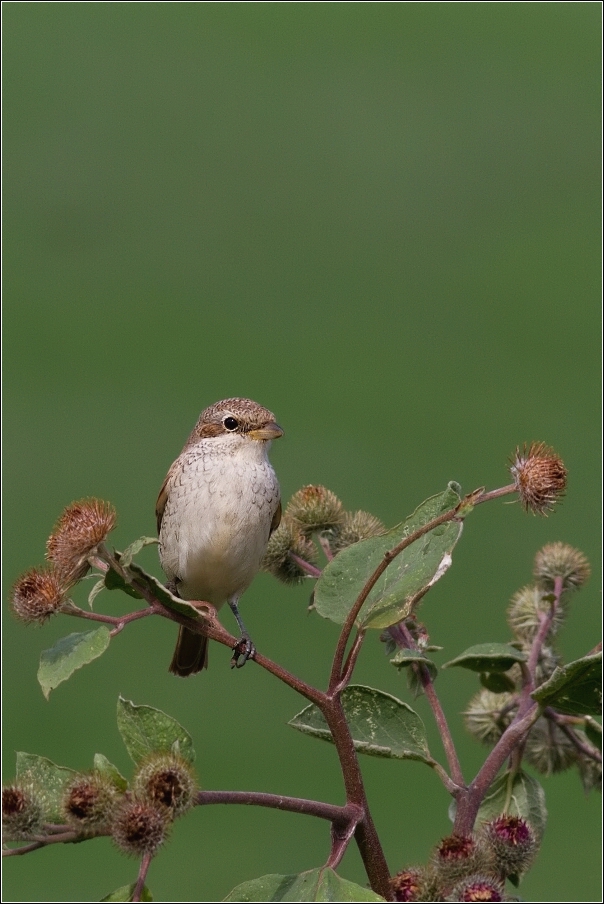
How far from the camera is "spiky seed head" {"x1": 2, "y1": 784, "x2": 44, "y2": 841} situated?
1.73 metres

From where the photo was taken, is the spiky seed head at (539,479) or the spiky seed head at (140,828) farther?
the spiky seed head at (539,479)

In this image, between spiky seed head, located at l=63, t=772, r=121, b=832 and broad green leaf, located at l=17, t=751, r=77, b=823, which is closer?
spiky seed head, located at l=63, t=772, r=121, b=832

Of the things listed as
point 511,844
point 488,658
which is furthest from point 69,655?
point 488,658

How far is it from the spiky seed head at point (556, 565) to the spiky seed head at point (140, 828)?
1.58m

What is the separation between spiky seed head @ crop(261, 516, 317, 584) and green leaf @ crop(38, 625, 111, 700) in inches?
52.5

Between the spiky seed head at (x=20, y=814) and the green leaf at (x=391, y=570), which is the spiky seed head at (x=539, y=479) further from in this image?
the spiky seed head at (x=20, y=814)

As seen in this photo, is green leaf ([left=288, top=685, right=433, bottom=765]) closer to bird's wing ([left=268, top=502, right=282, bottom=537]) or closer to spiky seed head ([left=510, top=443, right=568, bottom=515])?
spiky seed head ([left=510, top=443, right=568, bottom=515])

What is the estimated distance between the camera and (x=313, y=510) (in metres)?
3.22

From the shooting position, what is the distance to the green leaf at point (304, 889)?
174 cm

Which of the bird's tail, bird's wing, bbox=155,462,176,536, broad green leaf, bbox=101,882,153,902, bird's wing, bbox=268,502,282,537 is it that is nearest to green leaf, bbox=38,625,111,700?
broad green leaf, bbox=101,882,153,902

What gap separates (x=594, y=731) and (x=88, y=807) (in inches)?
53.2

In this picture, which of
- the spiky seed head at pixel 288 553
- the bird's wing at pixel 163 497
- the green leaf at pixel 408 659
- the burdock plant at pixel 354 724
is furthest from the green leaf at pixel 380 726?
the bird's wing at pixel 163 497

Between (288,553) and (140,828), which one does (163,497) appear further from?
(140,828)

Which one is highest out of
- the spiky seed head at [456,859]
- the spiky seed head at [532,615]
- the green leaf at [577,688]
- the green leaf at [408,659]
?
the spiky seed head at [532,615]
